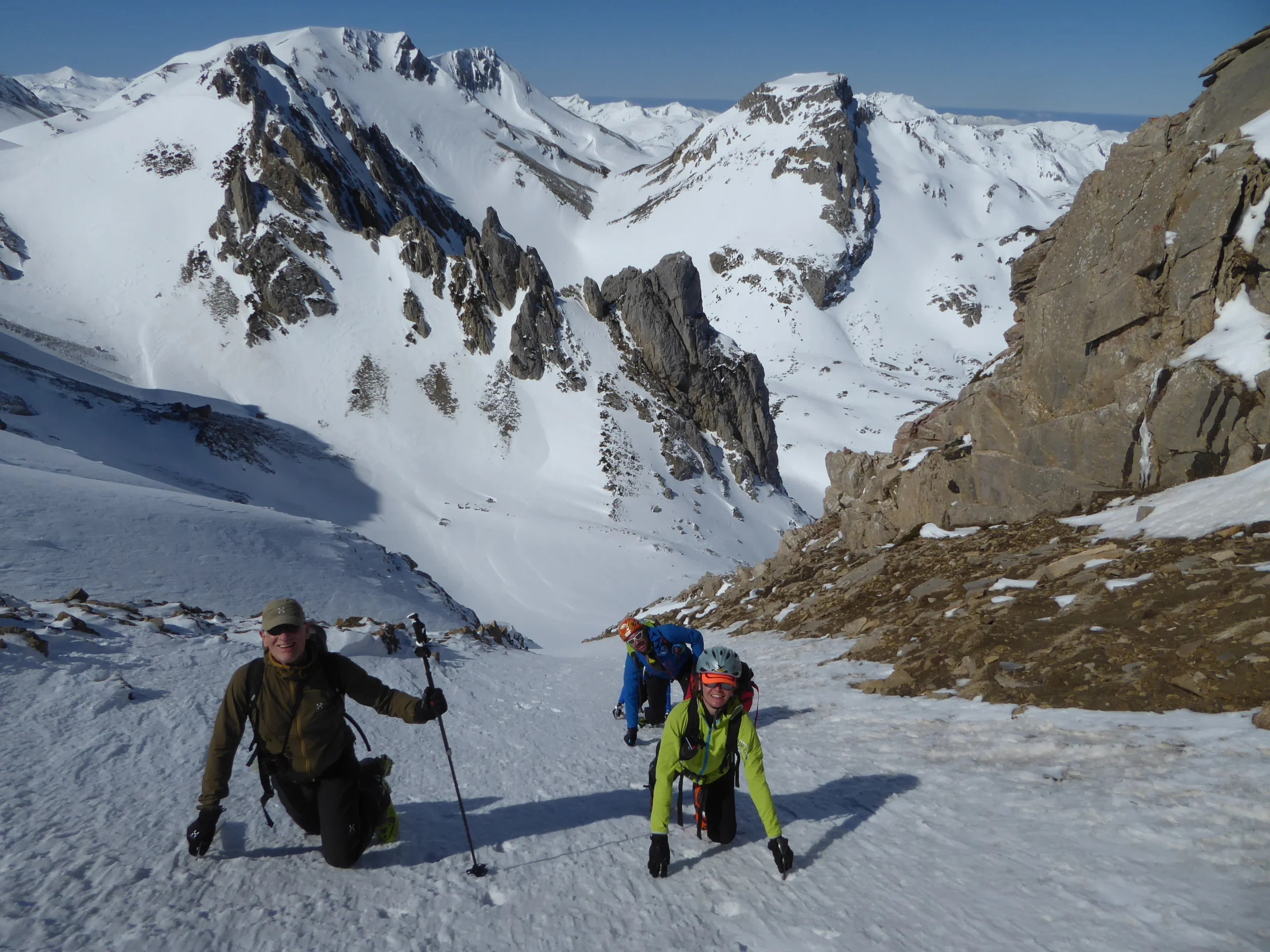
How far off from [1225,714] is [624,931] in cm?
529

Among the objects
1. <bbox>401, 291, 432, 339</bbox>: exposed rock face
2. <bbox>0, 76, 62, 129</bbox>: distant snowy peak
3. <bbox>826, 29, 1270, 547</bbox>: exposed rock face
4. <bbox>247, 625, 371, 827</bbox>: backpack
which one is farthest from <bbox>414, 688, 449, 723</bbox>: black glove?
<bbox>0, 76, 62, 129</bbox>: distant snowy peak

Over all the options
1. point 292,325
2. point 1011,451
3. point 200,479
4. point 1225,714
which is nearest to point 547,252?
point 292,325

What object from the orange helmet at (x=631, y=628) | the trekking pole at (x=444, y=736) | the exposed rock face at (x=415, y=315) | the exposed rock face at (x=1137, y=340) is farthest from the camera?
the exposed rock face at (x=415, y=315)

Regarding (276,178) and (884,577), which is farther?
(276,178)

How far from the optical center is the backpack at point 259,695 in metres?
4.07

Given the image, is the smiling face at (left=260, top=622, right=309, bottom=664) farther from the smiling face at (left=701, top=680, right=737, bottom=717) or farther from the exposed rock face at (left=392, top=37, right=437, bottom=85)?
the exposed rock face at (left=392, top=37, right=437, bottom=85)

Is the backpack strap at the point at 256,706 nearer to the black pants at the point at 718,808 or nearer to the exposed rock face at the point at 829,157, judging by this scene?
the black pants at the point at 718,808

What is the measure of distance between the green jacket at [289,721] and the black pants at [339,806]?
0.34ft

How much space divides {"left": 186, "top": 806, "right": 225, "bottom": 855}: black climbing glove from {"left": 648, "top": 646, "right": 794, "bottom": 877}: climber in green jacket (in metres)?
2.68

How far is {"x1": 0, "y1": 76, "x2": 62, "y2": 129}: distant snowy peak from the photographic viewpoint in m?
116

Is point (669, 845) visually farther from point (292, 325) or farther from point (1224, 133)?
point (292, 325)

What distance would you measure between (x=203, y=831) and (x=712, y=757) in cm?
318

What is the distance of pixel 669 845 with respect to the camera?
475cm

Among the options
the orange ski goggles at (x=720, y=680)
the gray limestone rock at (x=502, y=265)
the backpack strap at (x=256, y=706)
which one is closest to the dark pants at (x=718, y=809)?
the orange ski goggles at (x=720, y=680)
